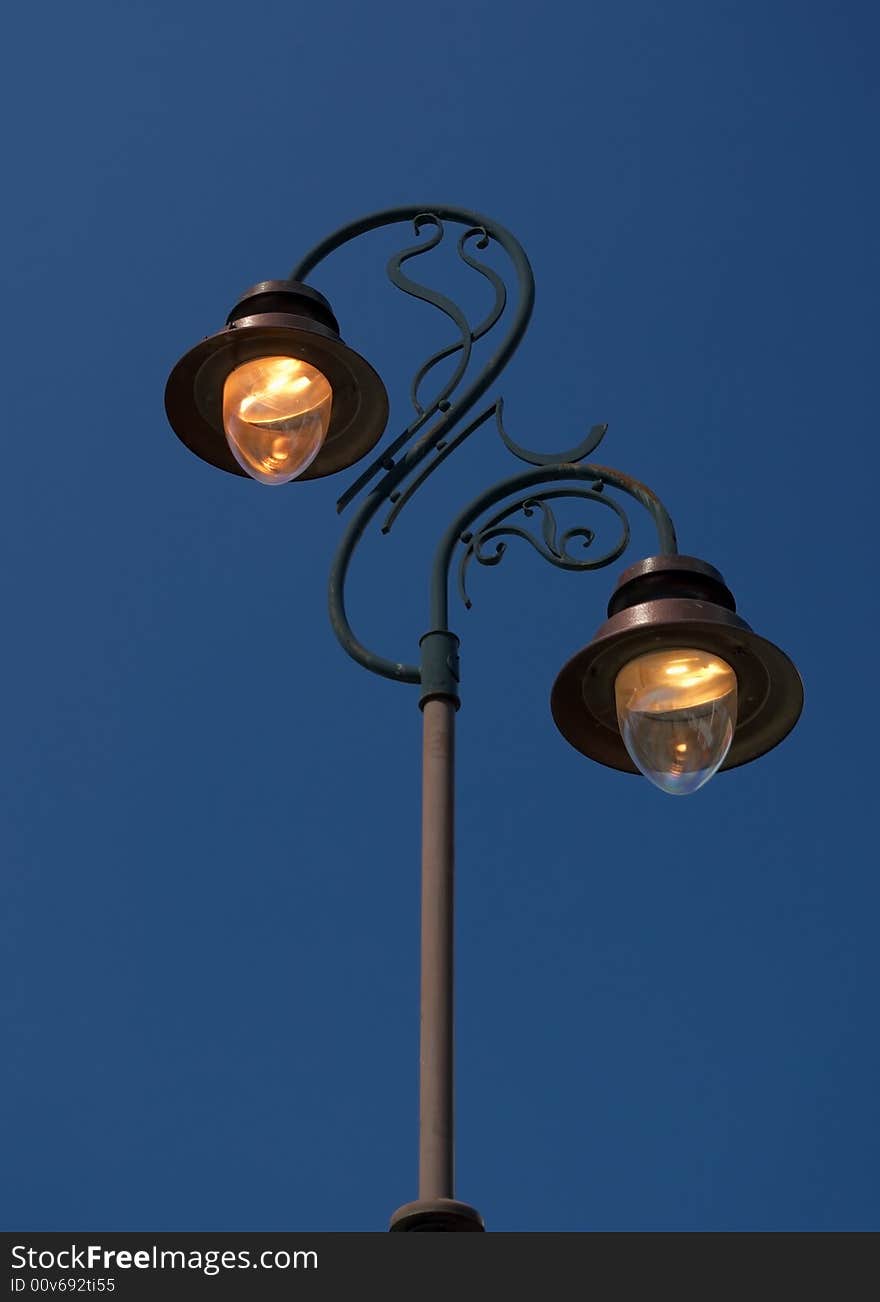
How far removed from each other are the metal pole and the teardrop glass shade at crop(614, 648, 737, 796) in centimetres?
57

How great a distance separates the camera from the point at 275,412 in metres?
8.69

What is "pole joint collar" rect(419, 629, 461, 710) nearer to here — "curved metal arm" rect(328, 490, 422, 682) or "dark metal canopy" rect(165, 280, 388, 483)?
"curved metal arm" rect(328, 490, 422, 682)

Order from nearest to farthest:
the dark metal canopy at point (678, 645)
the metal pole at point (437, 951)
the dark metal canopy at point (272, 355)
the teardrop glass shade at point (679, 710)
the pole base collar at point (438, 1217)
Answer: the pole base collar at point (438, 1217)
the metal pole at point (437, 951)
the dark metal canopy at point (678, 645)
the teardrop glass shade at point (679, 710)
the dark metal canopy at point (272, 355)

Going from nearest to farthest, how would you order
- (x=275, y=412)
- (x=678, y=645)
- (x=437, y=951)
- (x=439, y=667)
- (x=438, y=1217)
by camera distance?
1. (x=438, y=1217)
2. (x=437, y=951)
3. (x=678, y=645)
4. (x=439, y=667)
5. (x=275, y=412)

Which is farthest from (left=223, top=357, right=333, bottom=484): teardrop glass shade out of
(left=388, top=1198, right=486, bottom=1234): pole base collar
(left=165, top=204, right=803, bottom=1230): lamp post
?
(left=388, top=1198, right=486, bottom=1234): pole base collar

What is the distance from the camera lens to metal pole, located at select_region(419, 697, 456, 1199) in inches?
277

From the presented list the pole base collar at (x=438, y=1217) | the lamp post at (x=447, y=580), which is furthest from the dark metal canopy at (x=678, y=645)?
the pole base collar at (x=438, y=1217)

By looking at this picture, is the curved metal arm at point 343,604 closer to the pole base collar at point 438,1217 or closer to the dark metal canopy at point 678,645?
the dark metal canopy at point 678,645

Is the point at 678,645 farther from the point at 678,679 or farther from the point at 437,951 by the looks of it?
the point at 437,951

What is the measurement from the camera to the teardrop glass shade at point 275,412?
28.5 ft

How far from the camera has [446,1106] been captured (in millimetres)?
7125

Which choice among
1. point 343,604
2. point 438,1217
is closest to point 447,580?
point 343,604

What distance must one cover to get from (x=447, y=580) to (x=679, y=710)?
0.91 m
